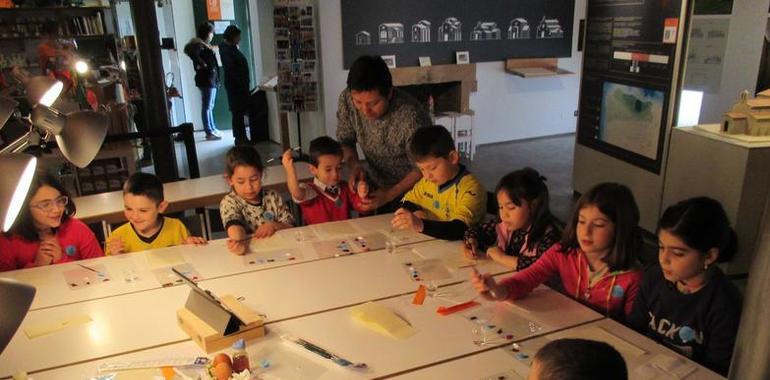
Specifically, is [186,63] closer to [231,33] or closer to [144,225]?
[231,33]

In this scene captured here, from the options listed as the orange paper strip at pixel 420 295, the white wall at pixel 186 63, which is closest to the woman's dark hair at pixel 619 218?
the orange paper strip at pixel 420 295

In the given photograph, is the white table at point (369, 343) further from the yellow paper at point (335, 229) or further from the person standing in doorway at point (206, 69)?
the person standing in doorway at point (206, 69)

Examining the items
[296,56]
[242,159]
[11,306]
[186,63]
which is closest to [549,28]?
[296,56]

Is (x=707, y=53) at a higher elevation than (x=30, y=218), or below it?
higher

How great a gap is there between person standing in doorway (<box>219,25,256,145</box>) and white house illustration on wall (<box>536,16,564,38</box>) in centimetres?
378

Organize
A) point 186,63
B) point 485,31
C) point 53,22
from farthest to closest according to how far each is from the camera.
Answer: point 186,63 → point 485,31 → point 53,22

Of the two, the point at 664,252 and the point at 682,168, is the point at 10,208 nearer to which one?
the point at 664,252

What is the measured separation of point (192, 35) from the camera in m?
8.30

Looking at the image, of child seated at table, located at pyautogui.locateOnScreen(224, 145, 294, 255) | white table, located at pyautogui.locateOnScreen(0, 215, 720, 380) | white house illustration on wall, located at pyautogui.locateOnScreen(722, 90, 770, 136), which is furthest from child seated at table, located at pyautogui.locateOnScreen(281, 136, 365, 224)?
white house illustration on wall, located at pyautogui.locateOnScreen(722, 90, 770, 136)

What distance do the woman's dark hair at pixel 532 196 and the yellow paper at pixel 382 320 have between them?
717mm

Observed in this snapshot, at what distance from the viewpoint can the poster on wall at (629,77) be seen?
414 cm

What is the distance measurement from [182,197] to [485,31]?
4854 millimetres

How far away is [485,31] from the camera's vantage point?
7000 mm

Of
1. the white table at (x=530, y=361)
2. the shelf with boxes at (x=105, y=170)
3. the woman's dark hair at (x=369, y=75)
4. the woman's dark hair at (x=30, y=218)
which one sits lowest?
the shelf with boxes at (x=105, y=170)
